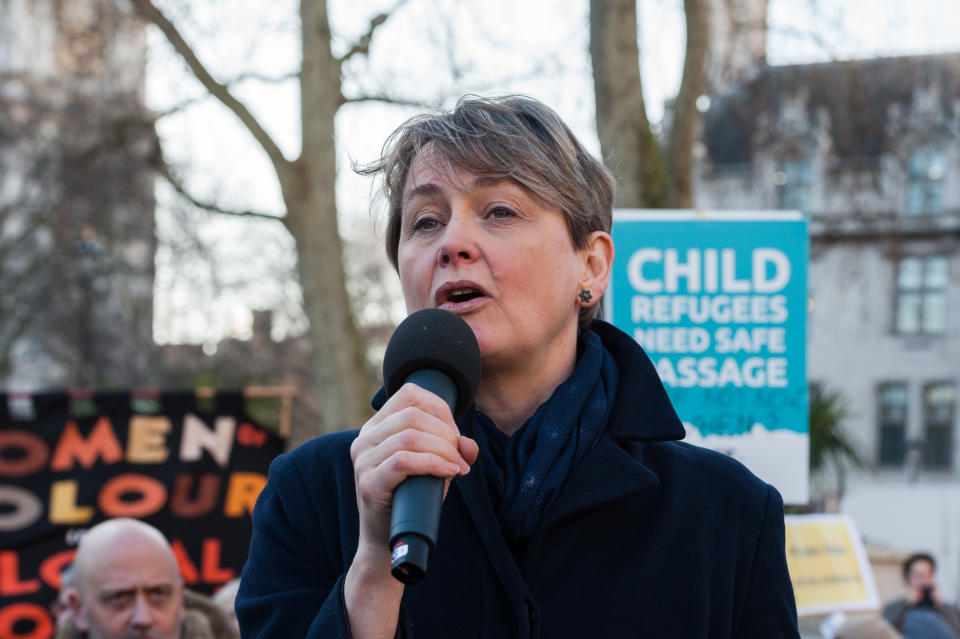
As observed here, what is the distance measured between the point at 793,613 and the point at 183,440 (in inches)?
196

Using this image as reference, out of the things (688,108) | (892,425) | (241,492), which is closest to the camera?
(241,492)

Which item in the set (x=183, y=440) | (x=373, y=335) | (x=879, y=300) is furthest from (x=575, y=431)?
(x=879, y=300)

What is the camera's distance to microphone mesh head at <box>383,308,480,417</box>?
5.61 feet

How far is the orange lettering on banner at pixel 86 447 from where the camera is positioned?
617 centimetres

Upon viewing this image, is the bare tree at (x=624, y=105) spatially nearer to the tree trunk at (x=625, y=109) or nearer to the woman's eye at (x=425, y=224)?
the tree trunk at (x=625, y=109)

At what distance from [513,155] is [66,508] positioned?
482 cm

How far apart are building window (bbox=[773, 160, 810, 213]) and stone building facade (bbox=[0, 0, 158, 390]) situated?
817 inches

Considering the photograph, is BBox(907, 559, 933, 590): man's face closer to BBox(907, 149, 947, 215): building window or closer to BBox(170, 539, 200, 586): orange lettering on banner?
BBox(170, 539, 200, 586): orange lettering on banner

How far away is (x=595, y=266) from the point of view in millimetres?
2160

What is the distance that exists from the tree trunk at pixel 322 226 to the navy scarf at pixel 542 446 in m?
7.38

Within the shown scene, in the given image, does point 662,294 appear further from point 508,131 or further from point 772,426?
point 508,131

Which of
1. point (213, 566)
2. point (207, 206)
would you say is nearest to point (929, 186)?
point (207, 206)

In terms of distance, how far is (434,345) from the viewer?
5.63 ft

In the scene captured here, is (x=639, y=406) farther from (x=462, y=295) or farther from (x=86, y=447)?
(x=86, y=447)
